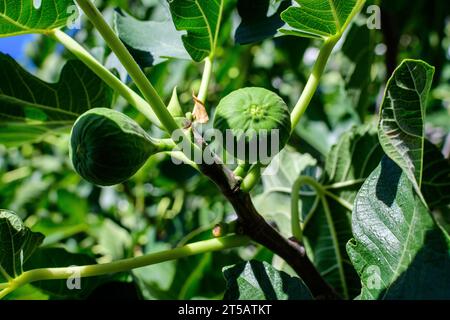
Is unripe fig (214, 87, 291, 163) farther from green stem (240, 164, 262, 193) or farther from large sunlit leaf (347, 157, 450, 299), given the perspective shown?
large sunlit leaf (347, 157, 450, 299)

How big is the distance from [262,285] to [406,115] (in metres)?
0.33

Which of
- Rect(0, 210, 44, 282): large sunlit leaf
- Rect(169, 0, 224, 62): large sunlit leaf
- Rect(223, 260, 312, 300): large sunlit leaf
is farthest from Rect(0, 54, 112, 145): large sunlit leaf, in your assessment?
Rect(223, 260, 312, 300): large sunlit leaf

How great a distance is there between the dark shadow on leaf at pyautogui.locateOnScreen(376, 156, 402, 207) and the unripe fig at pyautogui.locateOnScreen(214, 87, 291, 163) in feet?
0.46

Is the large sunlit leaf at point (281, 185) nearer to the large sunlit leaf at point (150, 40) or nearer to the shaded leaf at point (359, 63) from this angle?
the shaded leaf at point (359, 63)

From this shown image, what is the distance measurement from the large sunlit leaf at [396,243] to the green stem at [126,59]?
29 cm

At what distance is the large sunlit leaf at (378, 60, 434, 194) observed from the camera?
76 centimetres

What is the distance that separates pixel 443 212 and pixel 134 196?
122 centimetres

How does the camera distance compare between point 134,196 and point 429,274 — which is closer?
point 429,274

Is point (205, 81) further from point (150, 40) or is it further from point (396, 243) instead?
Result: point (396, 243)

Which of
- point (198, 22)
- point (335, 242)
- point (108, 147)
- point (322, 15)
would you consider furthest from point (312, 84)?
point (335, 242)

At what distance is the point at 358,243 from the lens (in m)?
0.79

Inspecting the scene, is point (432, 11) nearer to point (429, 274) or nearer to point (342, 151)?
point (342, 151)

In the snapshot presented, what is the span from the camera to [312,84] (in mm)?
887
